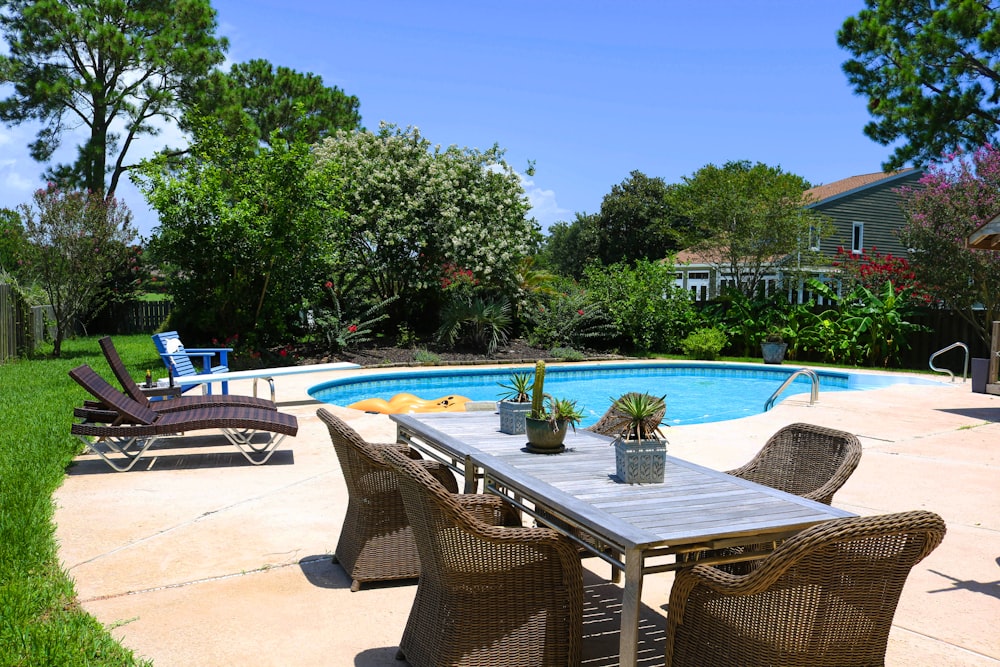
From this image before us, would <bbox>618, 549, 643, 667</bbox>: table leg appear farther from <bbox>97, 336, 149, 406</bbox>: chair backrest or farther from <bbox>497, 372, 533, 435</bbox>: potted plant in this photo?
<bbox>97, 336, 149, 406</bbox>: chair backrest

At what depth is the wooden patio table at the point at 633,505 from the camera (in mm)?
2559

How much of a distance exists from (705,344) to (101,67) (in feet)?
66.7

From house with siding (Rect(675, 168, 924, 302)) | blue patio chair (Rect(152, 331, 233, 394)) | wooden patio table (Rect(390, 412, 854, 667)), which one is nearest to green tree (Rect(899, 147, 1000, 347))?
house with siding (Rect(675, 168, 924, 302))

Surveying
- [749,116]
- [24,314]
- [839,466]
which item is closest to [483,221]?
[24,314]

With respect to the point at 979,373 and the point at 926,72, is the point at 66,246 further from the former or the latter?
the point at 926,72

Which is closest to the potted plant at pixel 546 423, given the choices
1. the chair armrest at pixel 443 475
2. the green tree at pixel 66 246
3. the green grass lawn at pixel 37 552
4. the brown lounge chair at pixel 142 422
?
the chair armrest at pixel 443 475

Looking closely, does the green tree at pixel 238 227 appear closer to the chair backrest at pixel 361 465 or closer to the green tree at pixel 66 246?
the green tree at pixel 66 246

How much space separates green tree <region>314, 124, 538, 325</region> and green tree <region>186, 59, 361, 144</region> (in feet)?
34.4

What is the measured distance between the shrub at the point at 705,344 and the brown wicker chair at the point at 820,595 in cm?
1596

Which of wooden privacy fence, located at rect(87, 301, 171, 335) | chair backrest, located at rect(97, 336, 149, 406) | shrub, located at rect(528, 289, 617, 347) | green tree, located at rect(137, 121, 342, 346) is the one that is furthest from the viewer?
wooden privacy fence, located at rect(87, 301, 171, 335)

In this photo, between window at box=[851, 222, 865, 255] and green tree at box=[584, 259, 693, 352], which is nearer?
green tree at box=[584, 259, 693, 352]

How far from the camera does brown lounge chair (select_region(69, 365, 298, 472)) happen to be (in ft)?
21.0

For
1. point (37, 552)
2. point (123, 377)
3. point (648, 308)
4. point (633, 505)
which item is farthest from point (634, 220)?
point (633, 505)

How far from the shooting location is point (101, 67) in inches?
965
